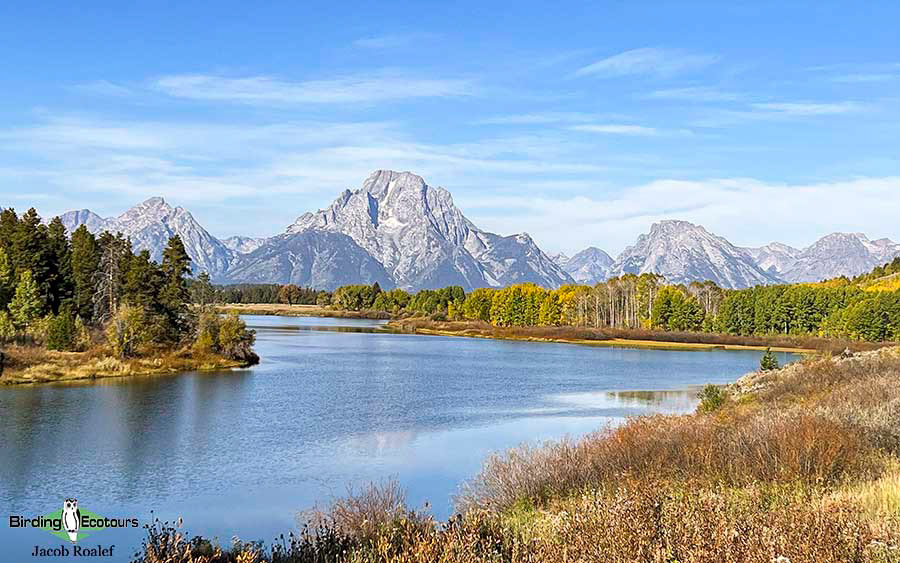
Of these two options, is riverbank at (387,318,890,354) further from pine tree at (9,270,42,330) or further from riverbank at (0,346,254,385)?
pine tree at (9,270,42,330)

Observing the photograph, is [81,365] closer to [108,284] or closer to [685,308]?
[108,284]

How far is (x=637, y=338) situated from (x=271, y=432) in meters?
87.8

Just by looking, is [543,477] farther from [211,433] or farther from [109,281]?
[109,281]

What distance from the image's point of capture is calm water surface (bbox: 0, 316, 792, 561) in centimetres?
1870

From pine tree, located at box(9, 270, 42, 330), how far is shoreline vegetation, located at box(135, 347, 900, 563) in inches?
1623

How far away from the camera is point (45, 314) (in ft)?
187

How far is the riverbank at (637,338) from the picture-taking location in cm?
9994

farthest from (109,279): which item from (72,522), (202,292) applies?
(72,522)

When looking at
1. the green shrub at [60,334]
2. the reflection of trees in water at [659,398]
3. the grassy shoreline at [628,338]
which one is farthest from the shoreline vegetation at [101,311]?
the reflection of trees in water at [659,398]

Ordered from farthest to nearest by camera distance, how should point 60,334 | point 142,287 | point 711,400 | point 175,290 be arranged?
point 175,290
point 142,287
point 60,334
point 711,400

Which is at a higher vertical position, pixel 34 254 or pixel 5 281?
pixel 34 254

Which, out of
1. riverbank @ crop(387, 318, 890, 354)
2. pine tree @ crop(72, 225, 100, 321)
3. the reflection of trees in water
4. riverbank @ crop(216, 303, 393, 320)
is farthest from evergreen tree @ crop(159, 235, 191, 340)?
riverbank @ crop(216, 303, 393, 320)

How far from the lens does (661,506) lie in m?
8.93

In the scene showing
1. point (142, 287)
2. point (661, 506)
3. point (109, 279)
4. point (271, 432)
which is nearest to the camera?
point (661, 506)
